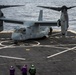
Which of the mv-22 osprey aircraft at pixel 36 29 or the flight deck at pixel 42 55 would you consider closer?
the flight deck at pixel 42 55

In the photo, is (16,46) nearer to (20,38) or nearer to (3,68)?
(20,38)

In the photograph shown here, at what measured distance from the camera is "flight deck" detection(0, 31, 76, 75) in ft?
97.4

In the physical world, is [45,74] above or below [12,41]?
above

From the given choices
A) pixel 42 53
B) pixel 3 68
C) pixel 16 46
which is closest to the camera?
pixel 3 68

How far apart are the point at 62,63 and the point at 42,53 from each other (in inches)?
225

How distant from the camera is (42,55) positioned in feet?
118

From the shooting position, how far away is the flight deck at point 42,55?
29.7m

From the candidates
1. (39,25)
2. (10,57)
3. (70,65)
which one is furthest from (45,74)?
(39,25)

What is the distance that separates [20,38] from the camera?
44.1 metres

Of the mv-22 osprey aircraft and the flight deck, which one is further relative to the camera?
the mv-22 osprey aircraft

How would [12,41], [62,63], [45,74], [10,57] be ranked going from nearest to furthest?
[45,74] → [62,63] → [10,57] → [12,41]

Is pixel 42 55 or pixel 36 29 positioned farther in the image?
pixel 36 29

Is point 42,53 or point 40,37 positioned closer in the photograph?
point 42,53

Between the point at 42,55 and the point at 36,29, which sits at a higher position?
the point at 42,55
